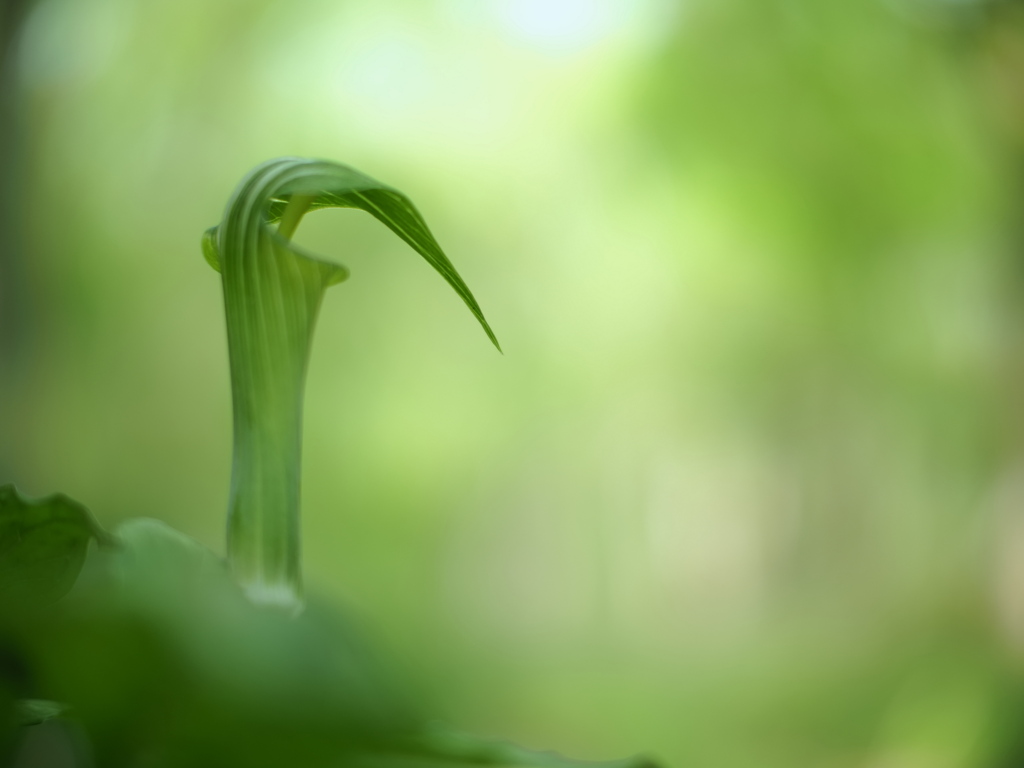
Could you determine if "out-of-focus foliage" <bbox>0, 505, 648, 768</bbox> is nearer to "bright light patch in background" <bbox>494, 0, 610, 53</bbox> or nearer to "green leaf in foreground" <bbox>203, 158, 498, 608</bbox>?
"green leaf in foreground" <bbox>203, 158, 498, 608</bbox>

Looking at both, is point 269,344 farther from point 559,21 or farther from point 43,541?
point 559,21

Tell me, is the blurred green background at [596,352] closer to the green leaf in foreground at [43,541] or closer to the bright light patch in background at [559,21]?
the bright light patch in background at [559,21]

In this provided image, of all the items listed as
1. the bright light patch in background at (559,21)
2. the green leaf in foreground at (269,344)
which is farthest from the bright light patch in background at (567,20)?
the green leaf in foreground at (269,344)

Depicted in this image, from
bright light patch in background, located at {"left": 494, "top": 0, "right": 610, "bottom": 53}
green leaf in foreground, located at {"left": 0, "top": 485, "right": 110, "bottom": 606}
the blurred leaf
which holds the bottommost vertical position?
the blurred leaf

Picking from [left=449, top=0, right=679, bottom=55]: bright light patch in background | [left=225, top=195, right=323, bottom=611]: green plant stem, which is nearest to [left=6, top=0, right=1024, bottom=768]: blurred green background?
[left=449, top=0, right=679, bottom=55]: bright light patch in background

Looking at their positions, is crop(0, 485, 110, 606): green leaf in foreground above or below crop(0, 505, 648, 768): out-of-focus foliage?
above

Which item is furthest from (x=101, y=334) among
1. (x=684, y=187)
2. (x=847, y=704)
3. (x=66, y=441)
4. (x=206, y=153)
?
(x=847, y=704)

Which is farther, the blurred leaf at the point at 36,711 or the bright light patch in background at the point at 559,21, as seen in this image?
the bright light patch in background at the point at 559,21
